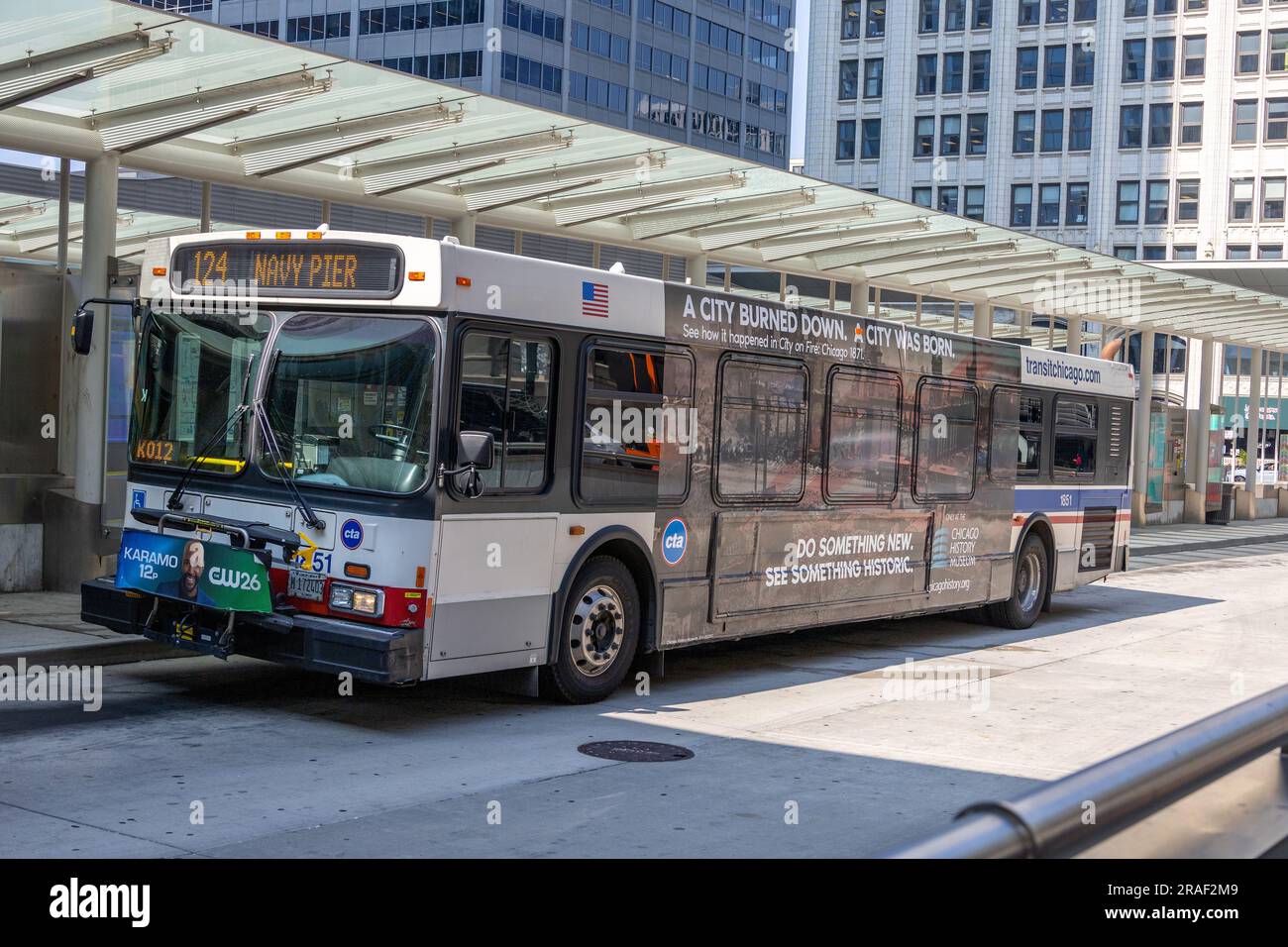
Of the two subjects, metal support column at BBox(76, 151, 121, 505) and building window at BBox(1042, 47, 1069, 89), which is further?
building window at BBox(1042, 47, 1069, 89)

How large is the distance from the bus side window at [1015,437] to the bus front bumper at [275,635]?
25.5 ft

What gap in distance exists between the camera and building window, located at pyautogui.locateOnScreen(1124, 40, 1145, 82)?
263 feet

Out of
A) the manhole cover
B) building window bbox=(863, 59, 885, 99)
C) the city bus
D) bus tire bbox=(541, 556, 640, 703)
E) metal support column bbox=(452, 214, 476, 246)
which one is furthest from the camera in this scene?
building window bbox=(863, 59, 885, 99)

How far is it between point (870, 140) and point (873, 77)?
365cm

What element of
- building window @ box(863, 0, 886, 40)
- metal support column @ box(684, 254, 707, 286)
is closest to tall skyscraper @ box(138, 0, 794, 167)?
building window @ box(863, 0, 886, 40)

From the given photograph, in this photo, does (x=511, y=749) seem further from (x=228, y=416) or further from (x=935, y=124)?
(x=935, y=124)

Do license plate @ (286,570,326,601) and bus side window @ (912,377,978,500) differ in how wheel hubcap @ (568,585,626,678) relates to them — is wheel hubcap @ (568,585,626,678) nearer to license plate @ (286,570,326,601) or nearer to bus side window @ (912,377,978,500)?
license plate @ (286,570,326,601)

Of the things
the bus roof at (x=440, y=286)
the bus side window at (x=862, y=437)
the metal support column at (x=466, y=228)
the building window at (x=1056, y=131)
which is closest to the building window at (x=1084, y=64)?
the building window at (x=1056, y=131)

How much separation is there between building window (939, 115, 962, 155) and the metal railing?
8329cm

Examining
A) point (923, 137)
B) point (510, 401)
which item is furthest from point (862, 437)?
point (923, 137)

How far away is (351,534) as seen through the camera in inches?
328

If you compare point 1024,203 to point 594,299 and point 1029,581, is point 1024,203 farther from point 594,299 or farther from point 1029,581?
point 594,299

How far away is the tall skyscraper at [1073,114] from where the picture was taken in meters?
76.8

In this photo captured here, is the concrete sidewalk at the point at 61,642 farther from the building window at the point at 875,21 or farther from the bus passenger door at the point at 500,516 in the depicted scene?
the building window at the point at 875,21
